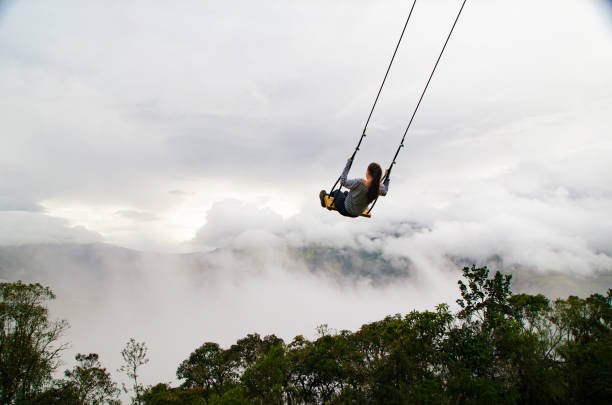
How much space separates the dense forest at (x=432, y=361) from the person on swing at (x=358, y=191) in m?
11.9

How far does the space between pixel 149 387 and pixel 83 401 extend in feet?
23.7

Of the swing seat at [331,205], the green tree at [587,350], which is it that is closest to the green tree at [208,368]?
the green tree at [587,350]

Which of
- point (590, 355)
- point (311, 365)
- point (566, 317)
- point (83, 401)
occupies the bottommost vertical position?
point (83, 401)

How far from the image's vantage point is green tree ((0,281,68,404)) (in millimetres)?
20469

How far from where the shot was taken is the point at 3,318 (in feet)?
67.6

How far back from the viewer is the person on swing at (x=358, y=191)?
7.06 meters

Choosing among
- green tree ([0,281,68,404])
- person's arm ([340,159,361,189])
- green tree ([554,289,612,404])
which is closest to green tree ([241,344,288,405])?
green tree ([0,281,68,404])

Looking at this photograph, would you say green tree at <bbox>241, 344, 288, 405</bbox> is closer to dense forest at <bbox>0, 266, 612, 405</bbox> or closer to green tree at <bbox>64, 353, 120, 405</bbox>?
dense forest at <bbox>0, 266, 612, 405</bbox>

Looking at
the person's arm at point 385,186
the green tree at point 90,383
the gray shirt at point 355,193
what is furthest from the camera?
the green tree at point 90,383

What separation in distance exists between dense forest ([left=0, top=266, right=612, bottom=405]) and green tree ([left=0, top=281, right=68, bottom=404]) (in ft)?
0.20

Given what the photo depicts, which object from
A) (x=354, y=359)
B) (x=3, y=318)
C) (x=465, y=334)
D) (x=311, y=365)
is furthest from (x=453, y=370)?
(x=3, y=318)

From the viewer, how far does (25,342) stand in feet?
69.6

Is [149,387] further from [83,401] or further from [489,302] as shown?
[489,302]

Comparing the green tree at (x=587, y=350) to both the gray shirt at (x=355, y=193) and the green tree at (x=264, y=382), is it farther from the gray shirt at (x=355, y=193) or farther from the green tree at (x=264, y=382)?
the green tree at (x=264, y=382)
